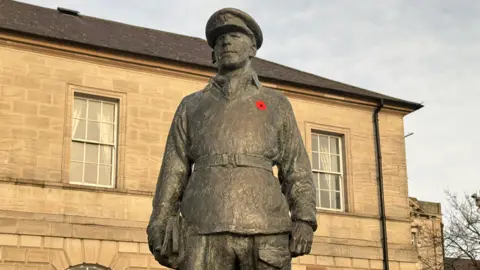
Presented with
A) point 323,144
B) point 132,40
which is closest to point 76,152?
point 132,40

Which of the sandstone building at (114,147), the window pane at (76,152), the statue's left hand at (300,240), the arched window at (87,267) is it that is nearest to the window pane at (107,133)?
the sandstone building at (114,147)

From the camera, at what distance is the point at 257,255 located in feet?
16.5

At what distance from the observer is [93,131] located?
1894cm

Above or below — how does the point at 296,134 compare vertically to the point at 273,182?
above

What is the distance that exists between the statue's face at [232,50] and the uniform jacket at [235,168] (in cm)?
10

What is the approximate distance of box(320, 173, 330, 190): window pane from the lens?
21656 millimetres

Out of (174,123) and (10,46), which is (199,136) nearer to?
(174,123)

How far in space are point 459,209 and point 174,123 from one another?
2500 centimetres

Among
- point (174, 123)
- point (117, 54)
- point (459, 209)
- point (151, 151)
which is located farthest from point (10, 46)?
point (459, 209)

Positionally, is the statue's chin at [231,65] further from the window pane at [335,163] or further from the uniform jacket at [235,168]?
the window pane at [335,163]

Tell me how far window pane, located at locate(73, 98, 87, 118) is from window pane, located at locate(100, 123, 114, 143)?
0.54m

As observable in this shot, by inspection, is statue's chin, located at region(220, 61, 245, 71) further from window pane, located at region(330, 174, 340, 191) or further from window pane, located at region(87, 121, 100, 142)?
window pane, located at region(330, 174, 340, 191)

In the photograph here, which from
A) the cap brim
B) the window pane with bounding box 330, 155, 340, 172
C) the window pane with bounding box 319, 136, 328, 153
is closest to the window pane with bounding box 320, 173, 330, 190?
the window pane with bounding box 330, 155, 340, 172

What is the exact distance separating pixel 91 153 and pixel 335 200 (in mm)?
6741
